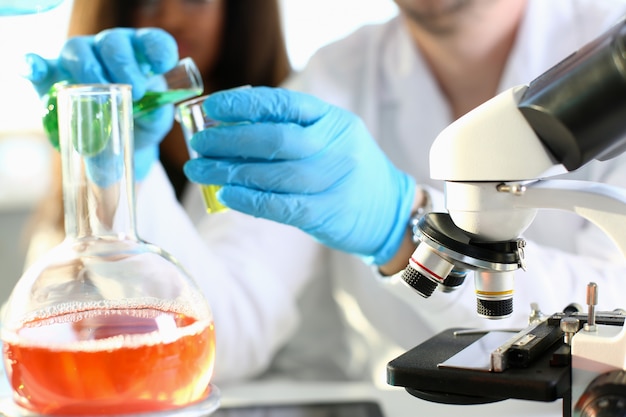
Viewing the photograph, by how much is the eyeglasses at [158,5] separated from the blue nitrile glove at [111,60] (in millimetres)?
913

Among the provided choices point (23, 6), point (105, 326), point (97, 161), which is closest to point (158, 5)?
point (23, 6)

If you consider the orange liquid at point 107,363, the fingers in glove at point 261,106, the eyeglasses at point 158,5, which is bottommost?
the orange liquid at point 107,363

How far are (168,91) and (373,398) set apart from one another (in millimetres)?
808

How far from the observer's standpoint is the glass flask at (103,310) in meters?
0.73

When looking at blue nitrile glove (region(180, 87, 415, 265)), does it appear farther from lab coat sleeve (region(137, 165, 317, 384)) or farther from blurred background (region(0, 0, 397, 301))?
blurred background (region(0, 0, 397, 301))

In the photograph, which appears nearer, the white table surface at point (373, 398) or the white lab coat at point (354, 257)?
the white table surface at point (373, 398)

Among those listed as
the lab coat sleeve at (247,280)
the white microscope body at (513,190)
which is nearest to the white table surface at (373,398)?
the lab coat sleeve at (247,280)

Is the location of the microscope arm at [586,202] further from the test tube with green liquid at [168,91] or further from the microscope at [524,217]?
the test tube with green liquid at [168,91]

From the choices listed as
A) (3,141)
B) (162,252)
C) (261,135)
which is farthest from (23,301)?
(3,141)

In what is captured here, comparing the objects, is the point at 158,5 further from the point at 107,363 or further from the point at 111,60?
the point at 107,363

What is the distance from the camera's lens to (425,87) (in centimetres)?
202

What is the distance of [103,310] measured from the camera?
0.79m

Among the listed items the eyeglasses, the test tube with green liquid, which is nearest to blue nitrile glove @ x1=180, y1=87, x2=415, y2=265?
the test tube with green liquid

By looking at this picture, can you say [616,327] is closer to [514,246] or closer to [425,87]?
[514,246]
